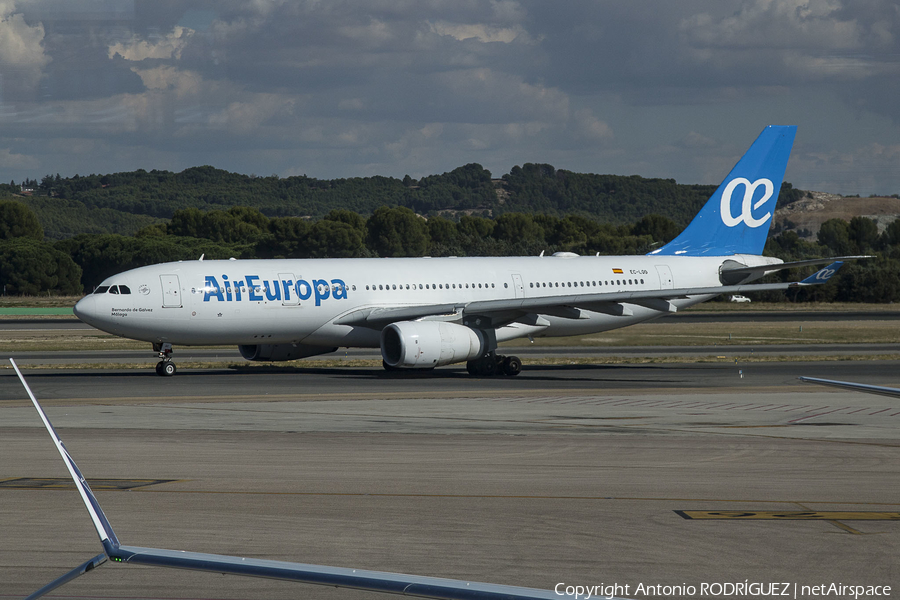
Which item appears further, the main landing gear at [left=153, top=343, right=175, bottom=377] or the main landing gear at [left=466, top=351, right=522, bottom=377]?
the main landing gear at [left=466, top=351, right=522, bottom=377]

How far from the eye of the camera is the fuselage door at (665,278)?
1545 inches

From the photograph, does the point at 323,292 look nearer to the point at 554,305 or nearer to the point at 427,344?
the point at 427,344

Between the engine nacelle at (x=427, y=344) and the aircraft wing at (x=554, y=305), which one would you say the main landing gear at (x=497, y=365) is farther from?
the aircraft wing at (x=554, y=305)

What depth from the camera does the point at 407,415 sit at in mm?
22578

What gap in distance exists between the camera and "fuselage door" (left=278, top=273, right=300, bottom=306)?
32.4 metres

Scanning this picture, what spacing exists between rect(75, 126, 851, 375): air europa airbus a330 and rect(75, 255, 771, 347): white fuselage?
0.12ft

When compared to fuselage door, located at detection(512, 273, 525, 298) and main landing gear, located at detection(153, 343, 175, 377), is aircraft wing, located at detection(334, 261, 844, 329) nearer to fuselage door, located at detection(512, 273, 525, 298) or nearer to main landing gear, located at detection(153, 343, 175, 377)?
fuselage door, located at detection(512, 273, 525, 298)

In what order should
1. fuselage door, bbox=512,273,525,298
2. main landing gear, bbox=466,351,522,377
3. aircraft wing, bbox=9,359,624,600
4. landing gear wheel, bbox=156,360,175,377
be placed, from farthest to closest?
fuselage door, bbox=512,273,525,298 → main landing gear, bbox=466,351,522,377 → landing gear wheel, bbox=156,360,175,377 → aircraft wing, bbox=9,359,624,600

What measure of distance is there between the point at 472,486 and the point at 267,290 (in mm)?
19624

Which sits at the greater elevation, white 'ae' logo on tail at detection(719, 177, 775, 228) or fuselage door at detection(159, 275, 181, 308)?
white 'ae' logo on tail at detection(719, 177, 775, 228)

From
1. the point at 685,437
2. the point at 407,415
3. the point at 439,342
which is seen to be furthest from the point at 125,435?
the point at 439,342

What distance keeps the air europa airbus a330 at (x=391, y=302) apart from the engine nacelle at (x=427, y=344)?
34mm

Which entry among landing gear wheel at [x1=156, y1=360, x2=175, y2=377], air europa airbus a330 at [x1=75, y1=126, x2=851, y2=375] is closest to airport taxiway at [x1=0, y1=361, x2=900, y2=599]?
air europa airbus a330 at [x1=75, y1=126, x2=851, y2=375]

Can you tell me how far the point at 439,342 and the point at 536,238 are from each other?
123 meters
